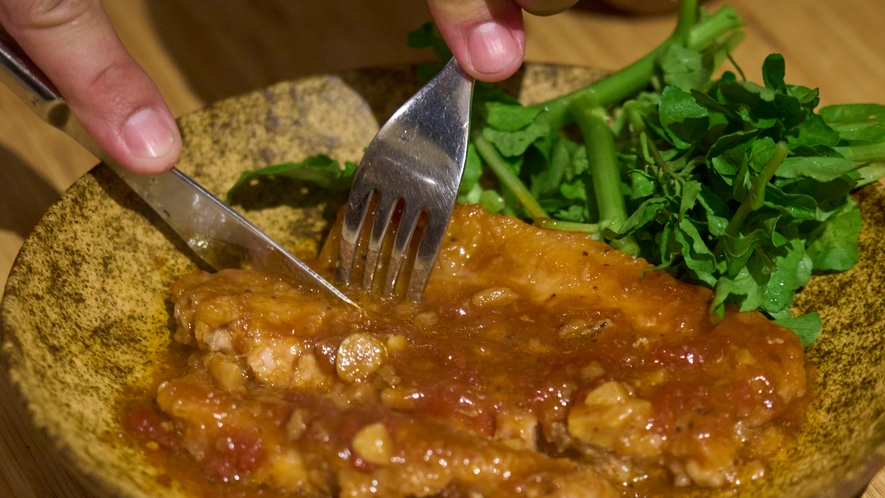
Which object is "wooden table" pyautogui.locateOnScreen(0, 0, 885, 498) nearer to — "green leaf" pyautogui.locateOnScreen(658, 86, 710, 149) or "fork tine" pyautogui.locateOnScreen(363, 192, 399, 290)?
"green leaf" pyautogui.locateOnScreen(658, 86, 710, 149)

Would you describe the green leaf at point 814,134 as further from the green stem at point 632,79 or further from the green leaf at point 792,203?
the green stem at point 632,79

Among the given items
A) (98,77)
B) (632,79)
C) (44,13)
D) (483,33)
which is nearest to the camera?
(44,13)

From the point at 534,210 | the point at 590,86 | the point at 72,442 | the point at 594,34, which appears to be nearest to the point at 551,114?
the point at 590,86

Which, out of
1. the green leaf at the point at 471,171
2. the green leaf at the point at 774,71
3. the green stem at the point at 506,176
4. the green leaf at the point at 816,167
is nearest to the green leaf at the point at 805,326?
the green leaf at the point at 816,167

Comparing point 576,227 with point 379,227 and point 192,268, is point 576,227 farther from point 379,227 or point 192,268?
point 192,268

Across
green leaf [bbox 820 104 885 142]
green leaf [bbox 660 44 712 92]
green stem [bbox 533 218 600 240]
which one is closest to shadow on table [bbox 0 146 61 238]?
green stem [bbox 533 218 600 240]

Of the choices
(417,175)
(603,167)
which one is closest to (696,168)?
(603,167)

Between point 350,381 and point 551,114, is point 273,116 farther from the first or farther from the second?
point 350,381
